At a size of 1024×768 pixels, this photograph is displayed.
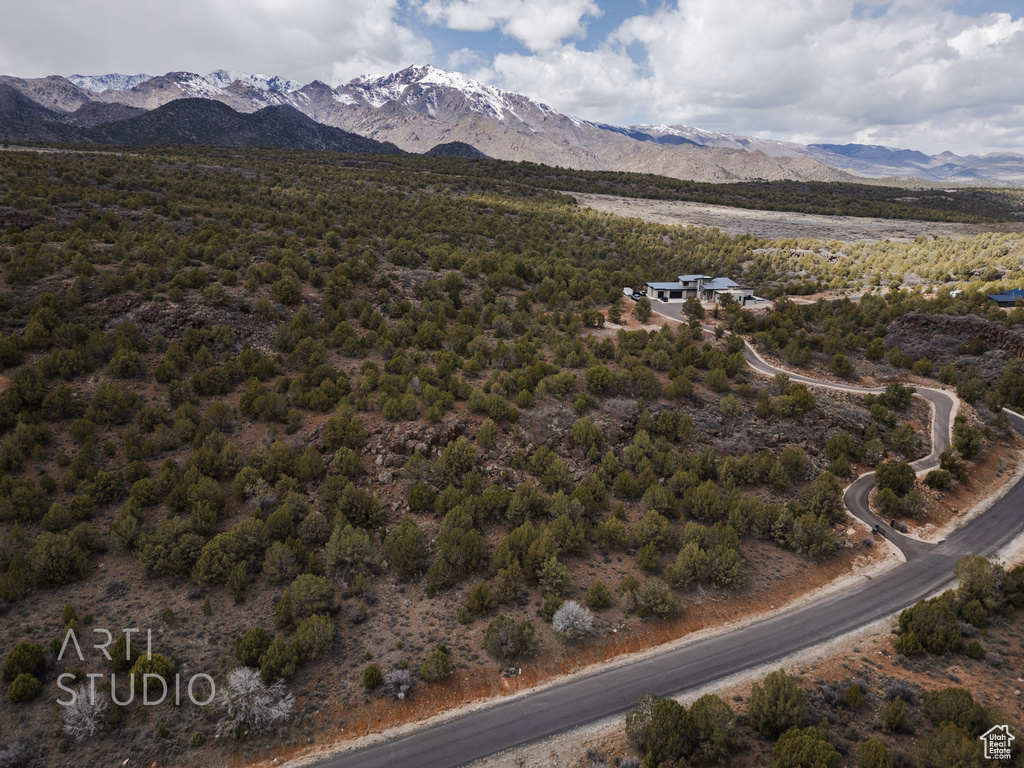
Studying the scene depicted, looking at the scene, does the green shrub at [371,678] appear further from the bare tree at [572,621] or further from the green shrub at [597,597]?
the green shrub at [597,597]

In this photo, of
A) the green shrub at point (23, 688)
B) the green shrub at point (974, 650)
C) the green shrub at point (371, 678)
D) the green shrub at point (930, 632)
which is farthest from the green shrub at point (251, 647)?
the green shrub at point (974, 650)

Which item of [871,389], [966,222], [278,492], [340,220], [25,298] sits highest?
[966,222]

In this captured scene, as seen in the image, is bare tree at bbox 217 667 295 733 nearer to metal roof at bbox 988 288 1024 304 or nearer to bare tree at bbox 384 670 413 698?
bare tree at bbox 384 670 413 698

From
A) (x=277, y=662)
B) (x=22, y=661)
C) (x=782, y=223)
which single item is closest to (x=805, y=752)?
(x=277, y=662)

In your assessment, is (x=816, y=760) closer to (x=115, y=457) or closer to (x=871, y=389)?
(x=115, y=457)

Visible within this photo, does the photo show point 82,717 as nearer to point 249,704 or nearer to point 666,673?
point 249,704

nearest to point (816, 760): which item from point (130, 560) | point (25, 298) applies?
point (130, 560)
